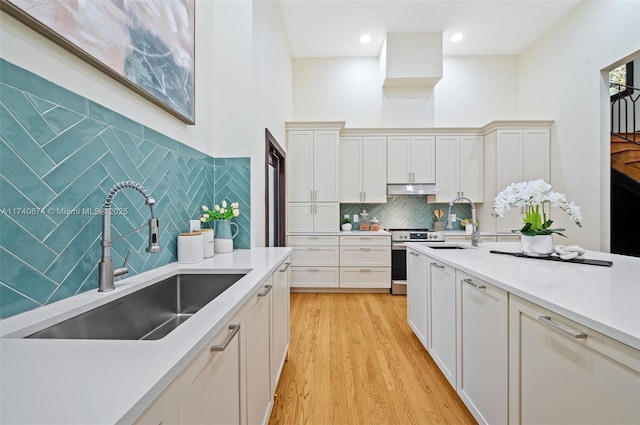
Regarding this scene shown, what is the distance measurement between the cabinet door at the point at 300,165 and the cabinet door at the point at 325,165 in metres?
0.08

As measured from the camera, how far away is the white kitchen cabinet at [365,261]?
3.97 m

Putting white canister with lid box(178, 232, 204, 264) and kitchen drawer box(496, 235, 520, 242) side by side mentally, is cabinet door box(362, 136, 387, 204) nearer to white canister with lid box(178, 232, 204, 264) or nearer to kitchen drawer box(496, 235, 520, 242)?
kitchen drawer box(496, 235, 520, 242)

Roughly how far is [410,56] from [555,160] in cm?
256

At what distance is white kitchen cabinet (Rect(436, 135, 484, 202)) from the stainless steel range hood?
0.40 ft

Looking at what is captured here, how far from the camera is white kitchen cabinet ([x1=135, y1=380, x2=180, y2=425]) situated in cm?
45

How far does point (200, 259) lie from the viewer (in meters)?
1.61

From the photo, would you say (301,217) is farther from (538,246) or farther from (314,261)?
(538,246)

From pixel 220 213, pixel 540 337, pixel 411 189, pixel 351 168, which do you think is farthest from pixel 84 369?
pixel 411 189

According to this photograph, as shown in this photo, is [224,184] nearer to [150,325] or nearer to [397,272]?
[150,325]

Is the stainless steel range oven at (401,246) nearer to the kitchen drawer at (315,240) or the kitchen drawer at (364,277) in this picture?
the kitchen drawer at (364,277)

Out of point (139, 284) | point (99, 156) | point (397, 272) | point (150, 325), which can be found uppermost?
point (99, 156)

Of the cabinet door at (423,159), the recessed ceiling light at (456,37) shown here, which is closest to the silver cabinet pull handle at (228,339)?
the cabinet door at (423,159)

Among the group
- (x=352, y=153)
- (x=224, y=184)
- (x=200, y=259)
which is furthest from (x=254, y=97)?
(x=352, y=153)

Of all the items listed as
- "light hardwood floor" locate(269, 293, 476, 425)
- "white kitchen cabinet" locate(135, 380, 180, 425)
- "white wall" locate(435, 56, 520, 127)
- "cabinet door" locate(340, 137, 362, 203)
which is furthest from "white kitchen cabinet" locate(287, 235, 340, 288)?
"white kitchen cabinet" locate(135, 380, 180, 425)
